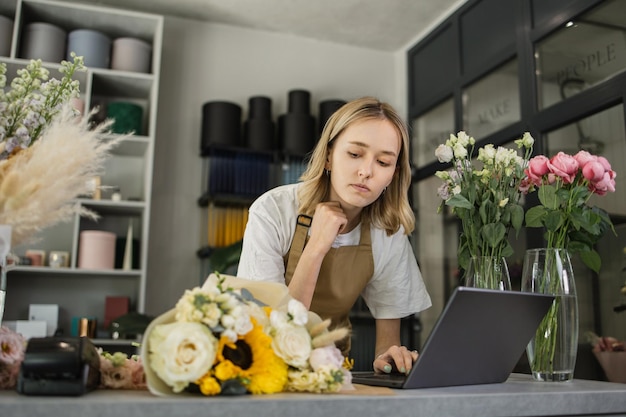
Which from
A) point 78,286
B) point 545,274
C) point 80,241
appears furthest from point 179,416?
point 78,286

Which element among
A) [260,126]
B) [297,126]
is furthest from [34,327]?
[297,126]

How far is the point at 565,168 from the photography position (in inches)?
53.4

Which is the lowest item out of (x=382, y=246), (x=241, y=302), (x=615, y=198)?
(x=241, y=302)

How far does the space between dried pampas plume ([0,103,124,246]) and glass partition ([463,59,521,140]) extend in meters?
3.04

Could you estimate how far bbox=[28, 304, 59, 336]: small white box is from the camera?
344cm

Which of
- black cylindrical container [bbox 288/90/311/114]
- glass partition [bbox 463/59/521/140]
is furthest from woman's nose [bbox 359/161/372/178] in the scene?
black cylindrical container [bbox 288/90/311/114]

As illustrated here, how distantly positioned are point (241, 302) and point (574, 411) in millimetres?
507

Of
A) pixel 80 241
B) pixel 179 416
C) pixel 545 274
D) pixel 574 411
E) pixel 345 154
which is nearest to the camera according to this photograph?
pixel 179 416

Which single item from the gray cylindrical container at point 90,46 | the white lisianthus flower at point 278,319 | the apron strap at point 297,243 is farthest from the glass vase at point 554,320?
the gray cylindrical container at point 90,46

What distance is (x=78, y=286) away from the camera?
371 cm

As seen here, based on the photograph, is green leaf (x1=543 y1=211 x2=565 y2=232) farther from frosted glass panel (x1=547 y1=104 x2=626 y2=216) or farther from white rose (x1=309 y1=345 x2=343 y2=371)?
frosted glass panel (x1=547 y1=104 x2=626 y2=216)

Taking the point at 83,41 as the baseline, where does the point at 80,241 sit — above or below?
below

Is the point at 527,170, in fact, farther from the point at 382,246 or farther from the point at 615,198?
the point at 615,198

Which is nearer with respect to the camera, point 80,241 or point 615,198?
point 615,198
